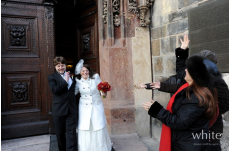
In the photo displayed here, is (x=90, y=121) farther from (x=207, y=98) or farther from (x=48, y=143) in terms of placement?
(x=207, y=98)

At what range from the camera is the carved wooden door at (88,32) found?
4.47 meters

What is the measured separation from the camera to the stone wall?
3516 millimetres

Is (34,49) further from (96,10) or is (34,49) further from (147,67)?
(147,67)

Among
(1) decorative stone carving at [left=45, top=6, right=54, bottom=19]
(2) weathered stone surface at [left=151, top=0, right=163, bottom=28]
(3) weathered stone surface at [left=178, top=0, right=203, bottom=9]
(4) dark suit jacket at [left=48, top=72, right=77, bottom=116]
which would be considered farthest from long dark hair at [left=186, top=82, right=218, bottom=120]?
(1) decorative stone carving at [left=45, top=6, right=54, bottom=19]

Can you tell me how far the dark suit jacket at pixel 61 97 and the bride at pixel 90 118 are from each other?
0.18 metres

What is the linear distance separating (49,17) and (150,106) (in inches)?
125

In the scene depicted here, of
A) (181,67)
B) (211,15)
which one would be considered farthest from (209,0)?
(181,67)

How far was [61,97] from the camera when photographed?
116 inches

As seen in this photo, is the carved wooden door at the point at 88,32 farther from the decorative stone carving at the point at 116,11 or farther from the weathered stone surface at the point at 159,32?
the weathered stone surface at the point at 159,32

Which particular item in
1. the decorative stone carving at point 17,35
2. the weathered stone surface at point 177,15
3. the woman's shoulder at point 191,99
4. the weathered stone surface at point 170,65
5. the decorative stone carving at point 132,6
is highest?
the decorative stone carving at point 132,6

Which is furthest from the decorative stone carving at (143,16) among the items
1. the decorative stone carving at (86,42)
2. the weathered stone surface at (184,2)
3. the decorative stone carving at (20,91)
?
the decorative stone carving at (20,91)

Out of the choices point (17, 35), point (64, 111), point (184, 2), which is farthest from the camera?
point (17, 35)

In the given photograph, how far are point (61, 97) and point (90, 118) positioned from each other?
0.55 metres

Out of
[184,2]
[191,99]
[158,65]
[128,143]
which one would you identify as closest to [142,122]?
[128,143]
